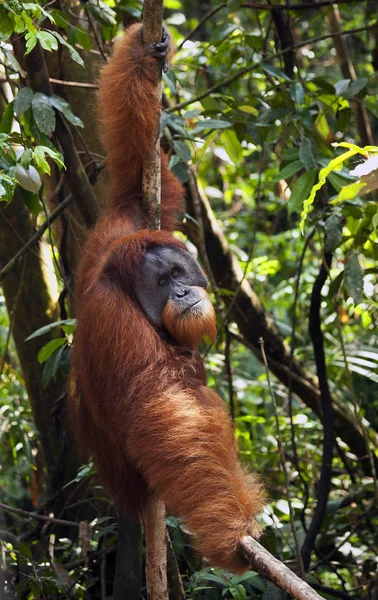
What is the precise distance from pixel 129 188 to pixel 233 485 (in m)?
1.40

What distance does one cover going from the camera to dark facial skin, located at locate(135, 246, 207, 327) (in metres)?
2.78

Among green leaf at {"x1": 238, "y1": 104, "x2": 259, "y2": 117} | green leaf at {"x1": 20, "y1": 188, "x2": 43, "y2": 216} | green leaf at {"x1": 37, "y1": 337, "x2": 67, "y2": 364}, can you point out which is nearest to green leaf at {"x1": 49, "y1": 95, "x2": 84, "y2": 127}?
green leaf at {"x1": 20, "y1": 188, "x2": 43, "y2": 216}

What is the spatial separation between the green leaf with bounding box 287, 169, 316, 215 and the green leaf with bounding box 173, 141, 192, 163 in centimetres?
54

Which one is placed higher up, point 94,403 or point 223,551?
point 94,403

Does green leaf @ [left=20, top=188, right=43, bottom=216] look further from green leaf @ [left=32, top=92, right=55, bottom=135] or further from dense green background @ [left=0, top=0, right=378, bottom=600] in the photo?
green leaf @ [left=32, top=92, right=55, bottom=135]

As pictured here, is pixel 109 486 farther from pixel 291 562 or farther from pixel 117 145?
pixel 117 145

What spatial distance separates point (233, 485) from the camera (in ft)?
8.26

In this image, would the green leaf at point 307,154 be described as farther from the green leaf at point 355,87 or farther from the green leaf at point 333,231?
the green leaf at point 355,87

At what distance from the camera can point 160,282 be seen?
9.24 feet

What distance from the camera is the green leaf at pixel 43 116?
9.69 feet

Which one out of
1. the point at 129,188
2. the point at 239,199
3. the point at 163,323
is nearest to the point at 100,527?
the point at 163,323

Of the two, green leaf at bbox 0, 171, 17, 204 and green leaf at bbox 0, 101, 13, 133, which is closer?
green leaf at bbox 0, 171, 17, 204

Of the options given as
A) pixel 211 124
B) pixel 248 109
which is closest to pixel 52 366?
pixel 211 124

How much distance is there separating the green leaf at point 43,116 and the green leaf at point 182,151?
69 cm
